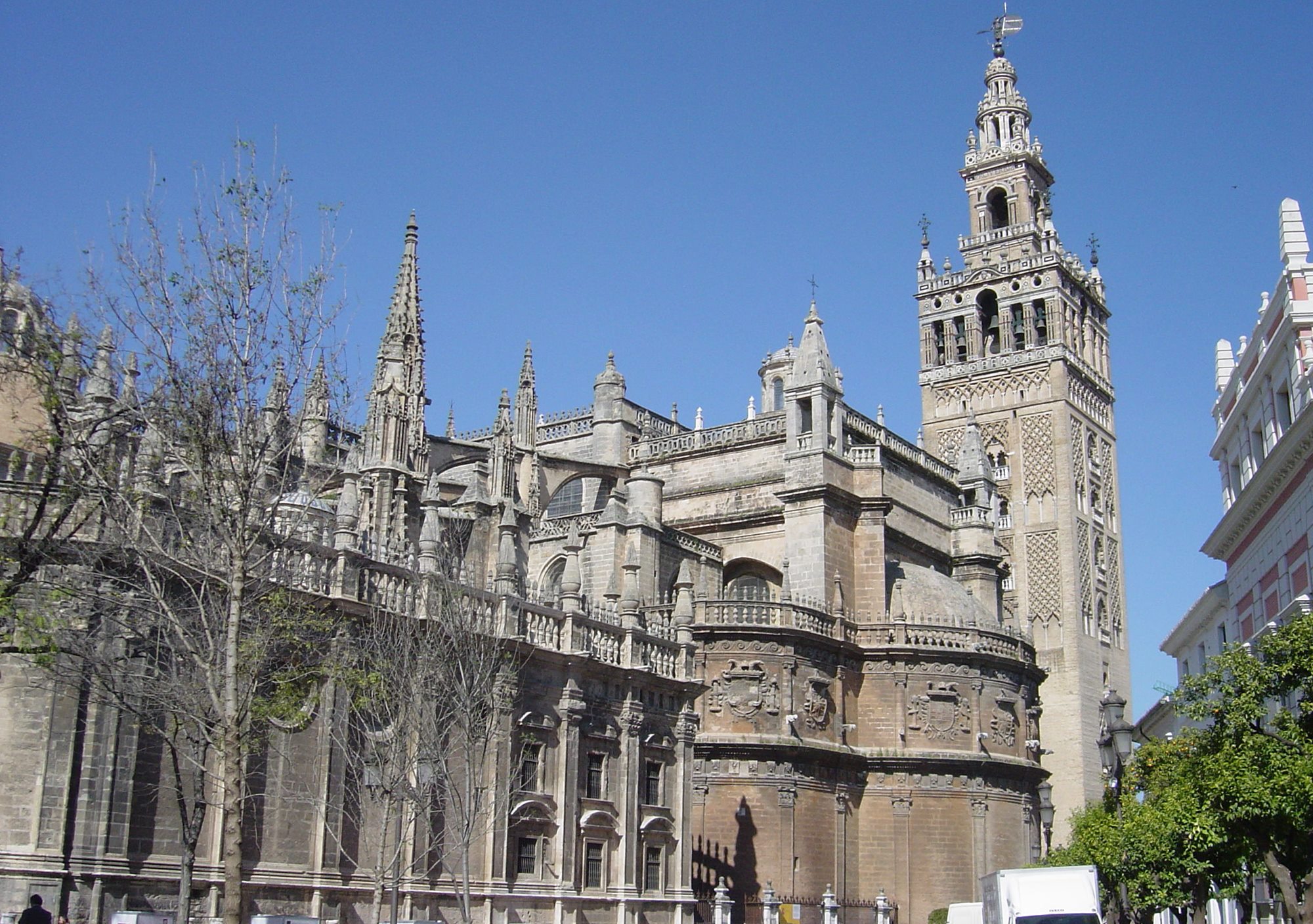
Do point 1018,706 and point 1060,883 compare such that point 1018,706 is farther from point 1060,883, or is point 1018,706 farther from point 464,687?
point 464,687

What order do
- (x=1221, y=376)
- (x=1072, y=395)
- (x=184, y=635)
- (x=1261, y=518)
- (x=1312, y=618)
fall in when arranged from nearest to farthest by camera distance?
(x=184, y=635) → (x=1312, y=618) → (x=1261, y=518) → (x=1221, y=376) → (x=1072, y=395)

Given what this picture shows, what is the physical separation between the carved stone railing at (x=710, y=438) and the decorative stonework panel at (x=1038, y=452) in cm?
1956

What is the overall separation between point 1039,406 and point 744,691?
29.0 meters

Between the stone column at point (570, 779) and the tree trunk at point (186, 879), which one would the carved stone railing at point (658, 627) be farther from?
the tree trunk at point (186, 879)

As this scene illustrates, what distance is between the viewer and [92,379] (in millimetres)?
19594

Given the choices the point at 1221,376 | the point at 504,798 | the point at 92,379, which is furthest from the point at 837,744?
the point at 92,379

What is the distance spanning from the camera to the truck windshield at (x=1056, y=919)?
73.8 feet

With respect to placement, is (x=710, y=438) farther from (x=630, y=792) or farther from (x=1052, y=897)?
(x=1052, y=897)

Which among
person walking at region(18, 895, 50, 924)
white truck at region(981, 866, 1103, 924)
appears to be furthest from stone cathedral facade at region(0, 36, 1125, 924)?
white truck at region(981, 866, 1103, 924)

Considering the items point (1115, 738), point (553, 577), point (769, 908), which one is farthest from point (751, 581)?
point (1115, 738)

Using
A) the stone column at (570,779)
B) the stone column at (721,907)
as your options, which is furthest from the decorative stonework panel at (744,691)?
the stone column at (570,779)

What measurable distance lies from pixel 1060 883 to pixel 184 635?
1418cm

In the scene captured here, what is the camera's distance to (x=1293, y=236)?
2859 centimetres

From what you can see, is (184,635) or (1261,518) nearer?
(184,635)
